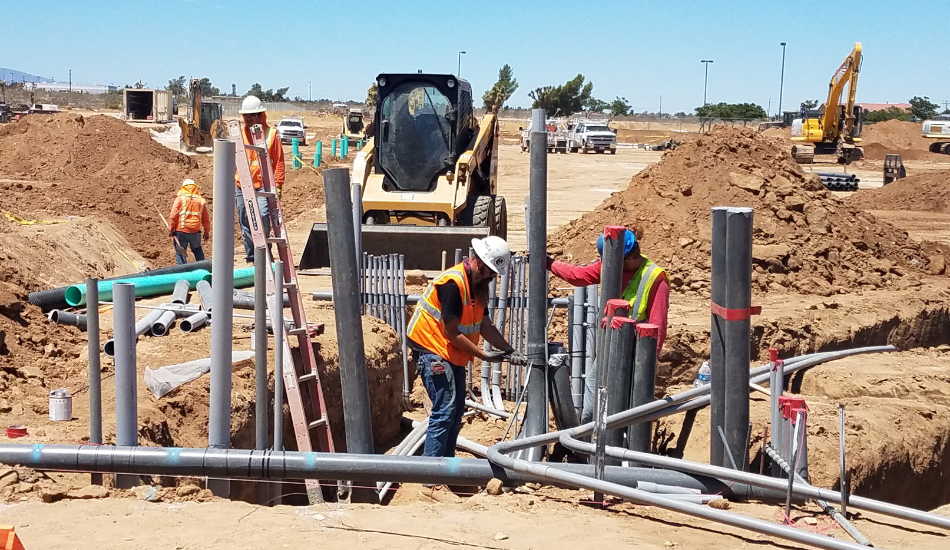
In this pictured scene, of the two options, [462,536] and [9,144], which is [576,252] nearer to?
[462,536]

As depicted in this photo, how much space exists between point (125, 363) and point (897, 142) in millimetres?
48841

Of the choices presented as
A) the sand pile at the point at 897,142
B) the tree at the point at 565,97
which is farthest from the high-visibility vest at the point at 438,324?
the tree at the point at 565,97

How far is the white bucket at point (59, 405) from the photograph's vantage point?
20.5ft

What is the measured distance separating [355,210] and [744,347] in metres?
3.51

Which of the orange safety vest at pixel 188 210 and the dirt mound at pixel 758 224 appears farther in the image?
the dirt mound at pixel 758 224

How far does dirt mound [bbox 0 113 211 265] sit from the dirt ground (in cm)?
163

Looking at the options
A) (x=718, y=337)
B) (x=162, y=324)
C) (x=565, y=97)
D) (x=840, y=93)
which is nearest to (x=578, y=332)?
(x=718, y=337)

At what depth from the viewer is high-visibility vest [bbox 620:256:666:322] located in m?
6.47

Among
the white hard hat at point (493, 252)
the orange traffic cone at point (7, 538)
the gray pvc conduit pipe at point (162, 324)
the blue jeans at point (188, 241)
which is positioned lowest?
the gray pvc conduit pipe at point (162, 324)

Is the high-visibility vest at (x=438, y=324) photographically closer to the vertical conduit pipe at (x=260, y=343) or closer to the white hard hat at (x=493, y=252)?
the white hard hat at (x=493, y=252)

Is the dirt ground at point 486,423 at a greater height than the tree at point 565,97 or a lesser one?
lesser

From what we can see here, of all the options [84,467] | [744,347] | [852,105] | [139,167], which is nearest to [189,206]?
[84,467]

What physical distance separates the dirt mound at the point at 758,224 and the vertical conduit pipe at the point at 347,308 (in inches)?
275

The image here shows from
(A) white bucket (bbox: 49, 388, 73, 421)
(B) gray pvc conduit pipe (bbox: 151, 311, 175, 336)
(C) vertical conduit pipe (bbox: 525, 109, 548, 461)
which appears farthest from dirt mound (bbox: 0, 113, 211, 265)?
(C) vertical conduit pipe (bbox: 525, 109, 548, 461)
